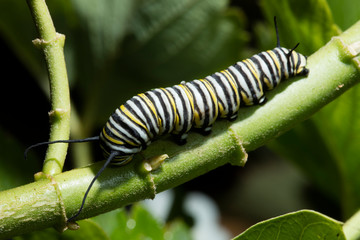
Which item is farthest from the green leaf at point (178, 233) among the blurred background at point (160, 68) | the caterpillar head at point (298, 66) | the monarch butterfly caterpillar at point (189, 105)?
the caterpillar head at point (298, 66)

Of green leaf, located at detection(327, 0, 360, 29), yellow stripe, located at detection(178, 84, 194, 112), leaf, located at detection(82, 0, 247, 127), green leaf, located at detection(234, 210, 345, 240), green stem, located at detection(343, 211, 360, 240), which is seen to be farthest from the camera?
leaf, located at detection(82, 0, 247, 127)

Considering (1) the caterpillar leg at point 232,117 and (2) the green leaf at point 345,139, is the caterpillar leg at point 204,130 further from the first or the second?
(2) the green leaf at point 345,139

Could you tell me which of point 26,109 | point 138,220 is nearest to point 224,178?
point 26,109

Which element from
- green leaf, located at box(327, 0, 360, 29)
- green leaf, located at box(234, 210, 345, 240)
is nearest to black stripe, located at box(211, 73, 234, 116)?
green leaf, located at box(234, 210, 345, 240)

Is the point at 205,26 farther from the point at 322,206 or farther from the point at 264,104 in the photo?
the point at 322,206

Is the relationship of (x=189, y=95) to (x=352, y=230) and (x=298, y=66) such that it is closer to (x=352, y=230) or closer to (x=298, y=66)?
(x=298, y=66)

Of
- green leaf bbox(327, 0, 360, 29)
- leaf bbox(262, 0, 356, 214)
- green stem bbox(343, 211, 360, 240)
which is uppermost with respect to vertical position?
green leaf bbox(327, 0, 360, 29)

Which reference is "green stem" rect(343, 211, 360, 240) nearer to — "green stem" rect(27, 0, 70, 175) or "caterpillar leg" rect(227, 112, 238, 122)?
"caterpillar leg" rect(227, 112, 238, 122)
